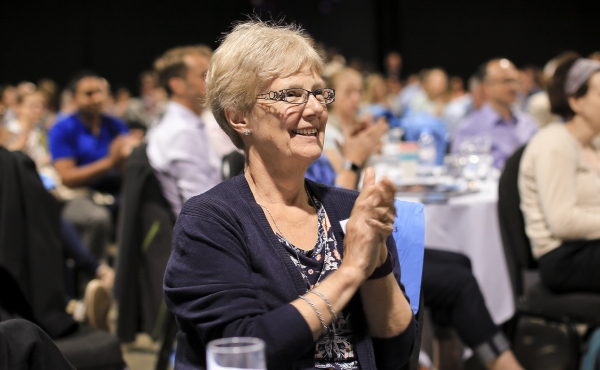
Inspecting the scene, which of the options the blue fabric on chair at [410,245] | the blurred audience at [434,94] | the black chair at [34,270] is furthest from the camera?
the blurred audience at [434,94]

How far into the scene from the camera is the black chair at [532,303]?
268 centimetres

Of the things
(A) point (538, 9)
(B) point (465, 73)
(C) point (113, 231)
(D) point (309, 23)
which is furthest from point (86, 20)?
(C) point (113, 231)

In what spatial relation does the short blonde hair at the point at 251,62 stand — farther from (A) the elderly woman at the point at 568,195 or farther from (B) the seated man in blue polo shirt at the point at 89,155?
(B) the seated man in blue polo shirt at the point at 89,155

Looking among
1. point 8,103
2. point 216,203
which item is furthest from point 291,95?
point 8,103

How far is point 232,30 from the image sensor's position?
168cm

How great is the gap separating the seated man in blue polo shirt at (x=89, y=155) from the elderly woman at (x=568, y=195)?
2.88 m

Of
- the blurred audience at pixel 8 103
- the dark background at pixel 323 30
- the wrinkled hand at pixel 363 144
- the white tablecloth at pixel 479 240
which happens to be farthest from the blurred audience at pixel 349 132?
the dark background at pixel 323 30

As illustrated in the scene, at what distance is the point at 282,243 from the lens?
60.6 inches

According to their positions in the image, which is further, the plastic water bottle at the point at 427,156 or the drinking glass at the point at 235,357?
the plastic water bottle at the point at 427,156

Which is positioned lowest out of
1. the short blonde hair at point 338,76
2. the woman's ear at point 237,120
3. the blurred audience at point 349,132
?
the blurred audience at point 349,132

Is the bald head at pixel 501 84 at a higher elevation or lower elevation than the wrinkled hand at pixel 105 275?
higher

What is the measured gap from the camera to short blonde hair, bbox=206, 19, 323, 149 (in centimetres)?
156

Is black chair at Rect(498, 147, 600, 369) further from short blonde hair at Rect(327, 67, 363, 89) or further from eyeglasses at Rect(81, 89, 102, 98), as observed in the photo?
eyeglasses at Rect(81, 89, 102, 98)

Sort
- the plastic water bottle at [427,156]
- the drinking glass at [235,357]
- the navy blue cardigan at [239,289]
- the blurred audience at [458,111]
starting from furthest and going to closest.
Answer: the blurred audience at [458,111], the plastic water bottle at [427,156], the navy blue cardigan at [239,289], the drinking glass at [235,357]
